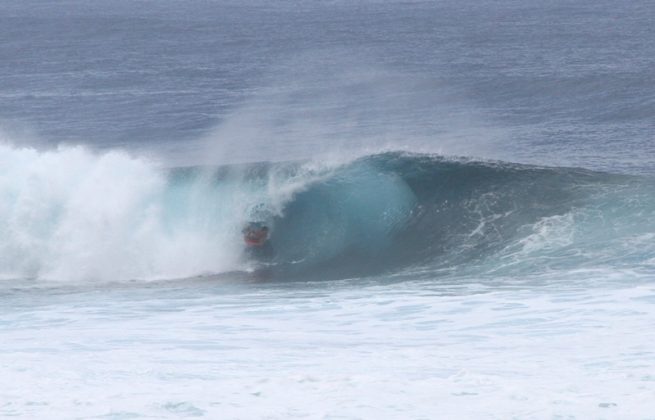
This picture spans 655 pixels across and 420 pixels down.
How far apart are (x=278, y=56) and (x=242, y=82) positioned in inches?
447

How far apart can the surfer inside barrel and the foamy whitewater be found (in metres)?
0.12

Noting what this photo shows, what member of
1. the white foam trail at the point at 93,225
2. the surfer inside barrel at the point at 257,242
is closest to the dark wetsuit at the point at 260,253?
the surfer inside barrel at the point at 257,242

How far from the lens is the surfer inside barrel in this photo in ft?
75.4

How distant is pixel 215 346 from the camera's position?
14766 mm

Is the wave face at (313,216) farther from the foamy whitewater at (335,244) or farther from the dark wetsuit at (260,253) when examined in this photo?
the dark wetsuit at (260,253)

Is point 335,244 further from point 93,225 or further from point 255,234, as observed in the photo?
point 93,225

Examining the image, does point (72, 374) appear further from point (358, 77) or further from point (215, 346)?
point (358, 77)

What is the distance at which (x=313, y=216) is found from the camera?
24469 mm

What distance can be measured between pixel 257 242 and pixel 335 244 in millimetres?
1678

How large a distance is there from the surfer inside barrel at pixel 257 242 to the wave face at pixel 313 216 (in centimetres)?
21

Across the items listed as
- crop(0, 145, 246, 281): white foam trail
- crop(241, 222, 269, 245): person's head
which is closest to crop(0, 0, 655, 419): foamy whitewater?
crop(0, 145, 246, 281): white foam trail

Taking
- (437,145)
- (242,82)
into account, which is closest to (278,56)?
(242,82)

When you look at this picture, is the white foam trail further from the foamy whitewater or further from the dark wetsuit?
the dark wetsuit

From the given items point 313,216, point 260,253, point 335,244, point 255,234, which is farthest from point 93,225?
point 335,244
